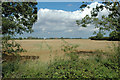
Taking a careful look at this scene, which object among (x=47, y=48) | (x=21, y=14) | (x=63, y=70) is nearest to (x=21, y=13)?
(x=21, y=14)

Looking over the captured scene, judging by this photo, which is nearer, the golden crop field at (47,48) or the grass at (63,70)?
the grass at (63,70)

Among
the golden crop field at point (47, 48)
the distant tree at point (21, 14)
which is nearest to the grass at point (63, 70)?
the golden crop field at point (47, 48)

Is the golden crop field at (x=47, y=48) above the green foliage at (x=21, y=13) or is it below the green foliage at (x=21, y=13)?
below

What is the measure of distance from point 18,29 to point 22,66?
320 cm

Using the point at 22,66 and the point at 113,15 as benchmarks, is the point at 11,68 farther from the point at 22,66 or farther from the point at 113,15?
the point at 113,15

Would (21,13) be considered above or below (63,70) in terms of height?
above

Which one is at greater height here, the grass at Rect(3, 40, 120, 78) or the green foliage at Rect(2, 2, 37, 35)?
the green foliage at Rect(2, 2, 37, 35)

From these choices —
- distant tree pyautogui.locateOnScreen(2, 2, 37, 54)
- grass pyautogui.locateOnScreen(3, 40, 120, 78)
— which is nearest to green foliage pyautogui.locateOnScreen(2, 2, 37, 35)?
distant tree pyautogui.locateOnScreen(2, 2, 37, 54)

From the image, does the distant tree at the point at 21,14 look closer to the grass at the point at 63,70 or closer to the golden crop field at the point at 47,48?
the golden crop field at the point at 47,48

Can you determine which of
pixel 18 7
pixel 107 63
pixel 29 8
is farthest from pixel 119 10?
pixel 18 7

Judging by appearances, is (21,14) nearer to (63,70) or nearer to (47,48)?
(47,48)

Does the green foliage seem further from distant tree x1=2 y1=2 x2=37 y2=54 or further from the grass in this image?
the grass

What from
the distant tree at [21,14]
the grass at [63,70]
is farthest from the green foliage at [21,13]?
the grass at [63,70]

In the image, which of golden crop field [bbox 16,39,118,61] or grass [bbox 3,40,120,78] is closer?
grass [bbox 3,40,120,78]
